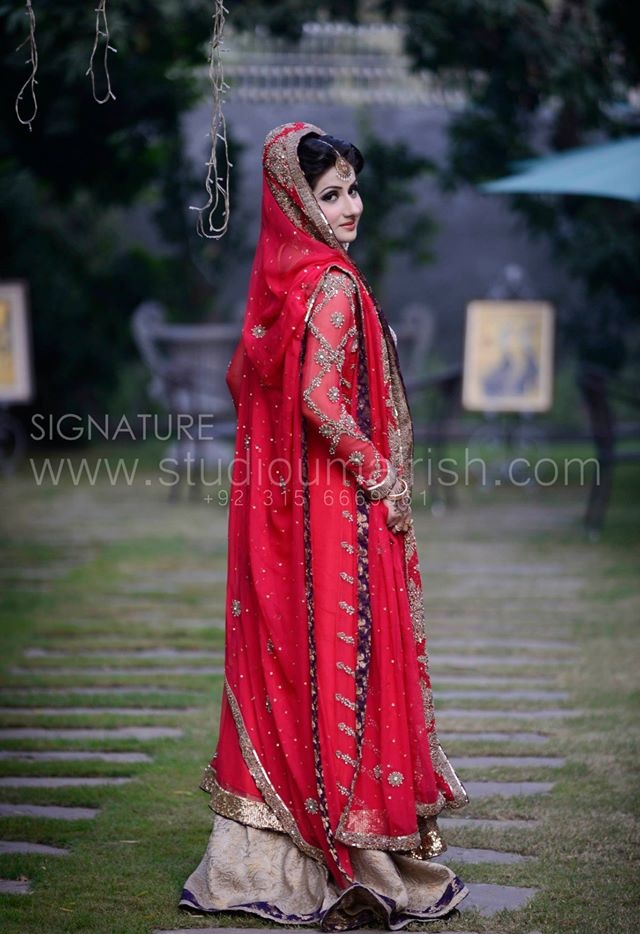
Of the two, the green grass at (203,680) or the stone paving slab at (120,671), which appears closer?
the green grass at (203,680)

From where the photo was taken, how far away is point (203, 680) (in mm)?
5008

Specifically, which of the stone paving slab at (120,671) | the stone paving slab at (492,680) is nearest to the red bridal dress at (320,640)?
the stone paving slab at (492,680)

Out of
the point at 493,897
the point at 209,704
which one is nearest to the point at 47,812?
the point at 209,704

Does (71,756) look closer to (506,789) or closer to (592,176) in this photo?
(506,789)

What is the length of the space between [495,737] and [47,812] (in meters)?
1.45

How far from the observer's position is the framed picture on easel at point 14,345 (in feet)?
→ 34.6

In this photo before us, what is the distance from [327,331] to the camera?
2980 mm

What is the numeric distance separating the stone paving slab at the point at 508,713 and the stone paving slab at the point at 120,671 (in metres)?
0.97

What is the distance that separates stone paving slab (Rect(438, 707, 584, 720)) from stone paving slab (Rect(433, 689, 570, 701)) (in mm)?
135

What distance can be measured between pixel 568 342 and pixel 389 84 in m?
3.05

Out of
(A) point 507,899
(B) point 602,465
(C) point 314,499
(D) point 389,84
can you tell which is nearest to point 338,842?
(A) point 507,899

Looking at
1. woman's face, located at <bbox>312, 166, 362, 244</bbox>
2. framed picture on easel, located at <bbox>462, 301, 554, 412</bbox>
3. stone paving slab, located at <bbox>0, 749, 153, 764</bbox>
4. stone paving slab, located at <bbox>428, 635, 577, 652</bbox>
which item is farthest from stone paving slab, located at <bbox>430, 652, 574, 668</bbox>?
framed picture on easel, located at <bbox>462, 301, 554, 412</bbox>

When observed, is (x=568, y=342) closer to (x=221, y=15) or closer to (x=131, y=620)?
(x=131, y=620)

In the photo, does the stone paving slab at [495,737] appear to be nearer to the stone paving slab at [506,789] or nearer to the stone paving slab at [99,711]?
the stone paving slab at [506,789]
